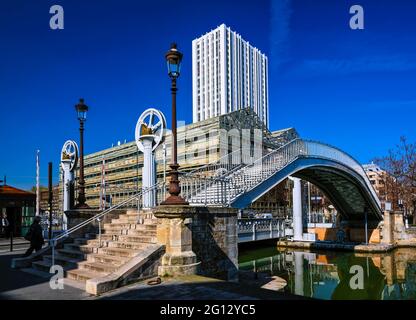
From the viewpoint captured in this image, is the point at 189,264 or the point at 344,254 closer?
the point at 189,264

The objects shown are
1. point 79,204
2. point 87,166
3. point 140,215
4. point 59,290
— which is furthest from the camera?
point 87,166

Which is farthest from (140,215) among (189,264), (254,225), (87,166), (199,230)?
(87,166)

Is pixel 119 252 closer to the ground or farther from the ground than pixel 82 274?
Answer: farther from the ground

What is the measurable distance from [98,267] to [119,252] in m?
0.73

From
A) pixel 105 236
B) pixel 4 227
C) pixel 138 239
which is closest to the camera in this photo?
pixel 138 239

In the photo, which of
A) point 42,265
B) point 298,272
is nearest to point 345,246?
point 298,272

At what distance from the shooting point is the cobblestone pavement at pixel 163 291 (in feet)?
21.6

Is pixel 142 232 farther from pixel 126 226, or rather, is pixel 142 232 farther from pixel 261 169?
pixel 261 169

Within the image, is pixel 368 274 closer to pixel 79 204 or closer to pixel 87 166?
pixel 79 204

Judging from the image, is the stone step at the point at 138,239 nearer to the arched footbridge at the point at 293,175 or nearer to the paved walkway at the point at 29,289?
the paved walkway at the point at 29,289

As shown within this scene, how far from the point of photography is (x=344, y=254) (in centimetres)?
2666

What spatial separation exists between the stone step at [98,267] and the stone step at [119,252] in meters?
0.45

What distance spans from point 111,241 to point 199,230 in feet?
8.40

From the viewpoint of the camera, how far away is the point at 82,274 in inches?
339
